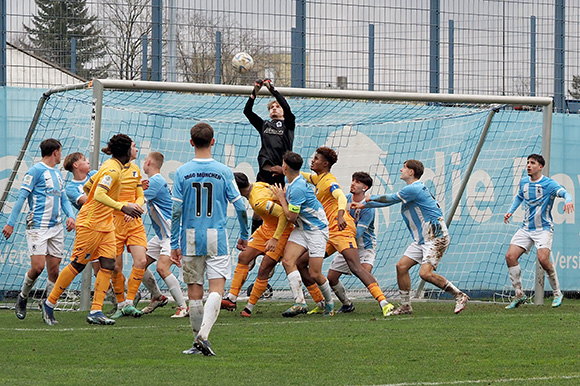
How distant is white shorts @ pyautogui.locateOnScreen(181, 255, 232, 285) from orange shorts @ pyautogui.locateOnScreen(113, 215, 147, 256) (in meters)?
3.37

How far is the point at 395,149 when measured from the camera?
15.1 metres

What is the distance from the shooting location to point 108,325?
9.63 metres

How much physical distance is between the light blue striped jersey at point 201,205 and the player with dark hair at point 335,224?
328cm

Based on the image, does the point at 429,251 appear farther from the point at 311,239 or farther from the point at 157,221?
the point at 157,221

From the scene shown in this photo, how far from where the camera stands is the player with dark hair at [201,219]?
294 inches

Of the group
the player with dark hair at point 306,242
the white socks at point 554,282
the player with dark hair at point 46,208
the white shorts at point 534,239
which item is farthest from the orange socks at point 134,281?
the white socks at point 554,282

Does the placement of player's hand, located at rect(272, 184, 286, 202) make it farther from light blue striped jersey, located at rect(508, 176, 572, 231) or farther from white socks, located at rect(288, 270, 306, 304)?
light blue striped jersey, located at rect(508, 176, 572, 231)

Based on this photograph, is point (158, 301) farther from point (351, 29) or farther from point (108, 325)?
point (351, 29)

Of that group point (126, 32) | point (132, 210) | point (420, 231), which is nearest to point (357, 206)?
point (420, 231)

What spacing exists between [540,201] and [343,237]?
2816mm

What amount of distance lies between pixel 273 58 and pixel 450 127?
114 inches

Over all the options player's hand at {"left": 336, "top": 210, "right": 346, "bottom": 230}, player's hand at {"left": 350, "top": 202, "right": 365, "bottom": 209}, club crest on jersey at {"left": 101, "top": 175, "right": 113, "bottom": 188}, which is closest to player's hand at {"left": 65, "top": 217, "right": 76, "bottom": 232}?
club crest on jersey at {"left": 101, "top": 175, "right": 113, "bottom": 188}

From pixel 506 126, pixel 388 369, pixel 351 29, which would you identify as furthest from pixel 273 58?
pixel 388 369

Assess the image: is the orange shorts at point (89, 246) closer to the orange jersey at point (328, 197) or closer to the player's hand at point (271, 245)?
the player's hand at point (271, 245)
